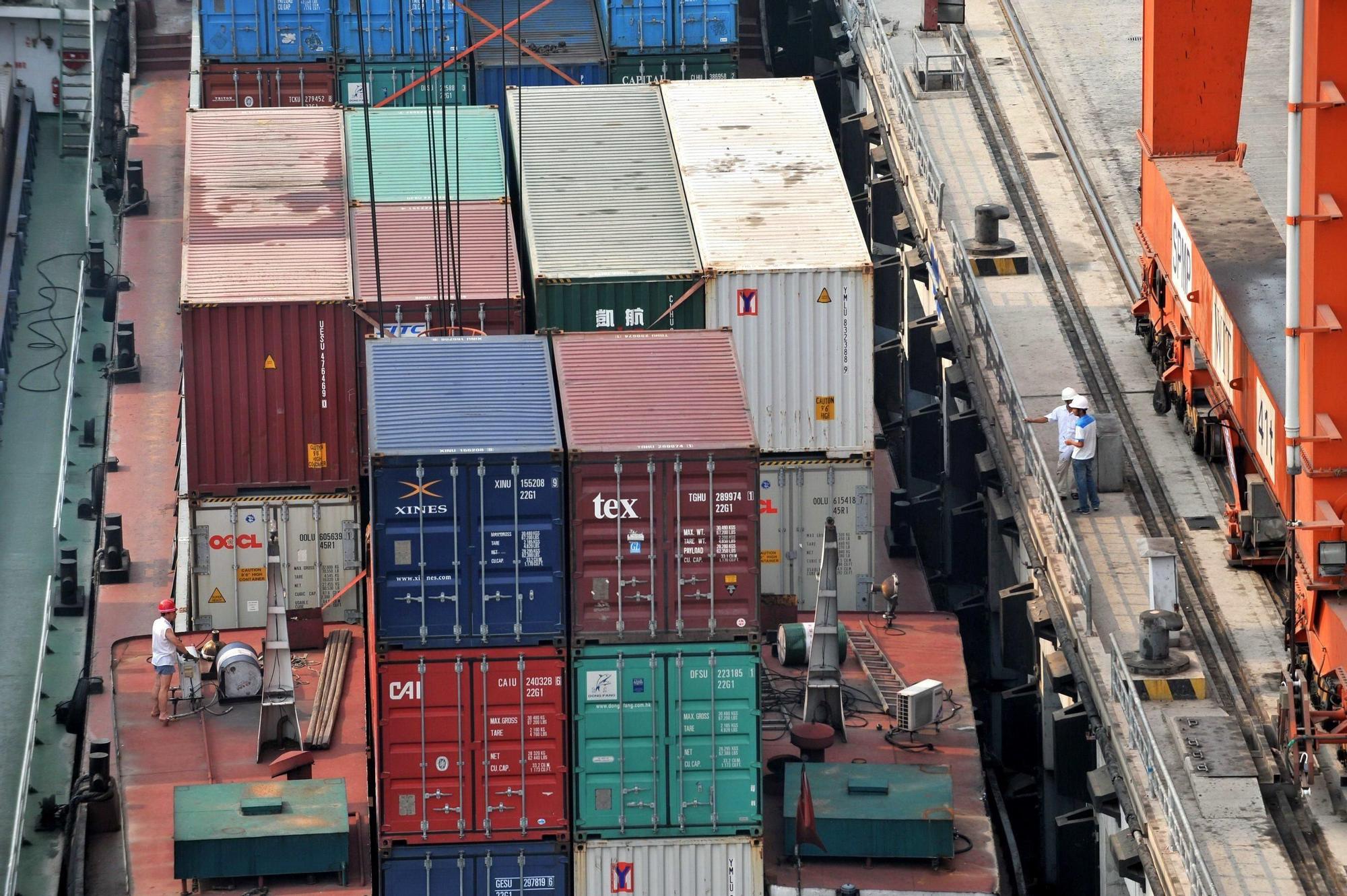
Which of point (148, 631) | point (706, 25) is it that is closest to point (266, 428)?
point (148, 631)

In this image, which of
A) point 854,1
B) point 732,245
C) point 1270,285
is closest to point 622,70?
point 854,1

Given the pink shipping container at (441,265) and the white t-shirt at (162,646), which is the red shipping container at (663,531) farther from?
the pink shipping container at (441,265)

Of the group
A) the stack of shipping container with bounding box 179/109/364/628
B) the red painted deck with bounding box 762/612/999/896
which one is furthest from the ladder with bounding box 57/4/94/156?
the red painted deck with bounding box 762/612/999/896

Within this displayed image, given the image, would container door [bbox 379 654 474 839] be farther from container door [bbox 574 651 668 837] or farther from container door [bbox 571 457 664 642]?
container door [bbox 571 457 664 642]

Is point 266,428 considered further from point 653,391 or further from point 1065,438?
point 1065,438

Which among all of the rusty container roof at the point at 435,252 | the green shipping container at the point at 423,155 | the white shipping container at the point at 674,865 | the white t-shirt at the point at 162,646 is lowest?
the white shipping container at the point at 674,865

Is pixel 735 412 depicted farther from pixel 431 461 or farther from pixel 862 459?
pixel 862 459

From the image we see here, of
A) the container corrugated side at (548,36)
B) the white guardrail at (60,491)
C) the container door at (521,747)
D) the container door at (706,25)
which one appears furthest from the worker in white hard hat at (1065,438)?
the container corrugated side at (548,36)
